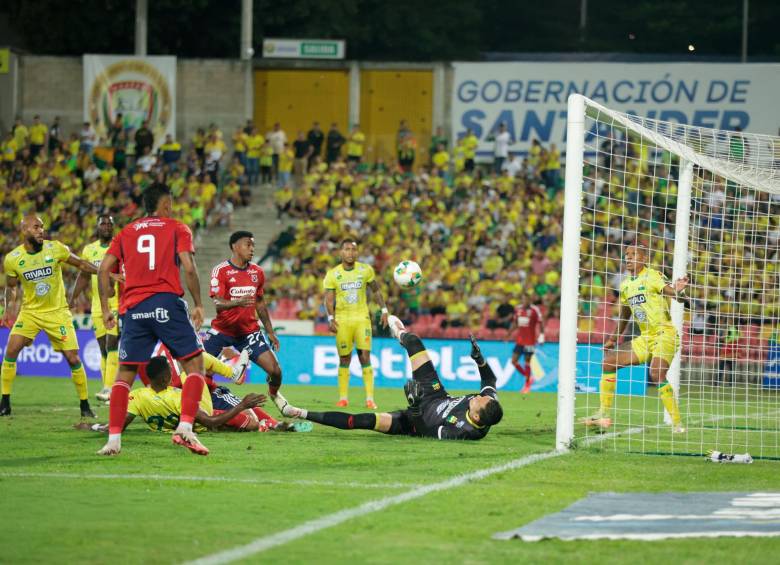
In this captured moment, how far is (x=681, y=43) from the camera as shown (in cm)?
5709

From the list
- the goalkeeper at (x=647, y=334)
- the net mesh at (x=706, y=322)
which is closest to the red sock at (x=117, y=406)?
the net mesh at (x=706, y=322)

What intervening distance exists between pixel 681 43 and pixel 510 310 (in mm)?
34115

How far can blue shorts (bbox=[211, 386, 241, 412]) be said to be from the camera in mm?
13227

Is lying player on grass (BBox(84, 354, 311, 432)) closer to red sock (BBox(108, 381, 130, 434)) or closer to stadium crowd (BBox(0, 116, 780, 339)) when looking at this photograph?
red sock (BBox(108, 381, 130, 434))

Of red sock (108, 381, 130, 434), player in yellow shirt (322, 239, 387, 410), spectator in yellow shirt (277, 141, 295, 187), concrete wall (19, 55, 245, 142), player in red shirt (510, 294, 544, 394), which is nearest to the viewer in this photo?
red sock (108, 381, 130, 434)

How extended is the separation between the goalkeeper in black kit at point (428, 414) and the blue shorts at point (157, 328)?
2.31 m

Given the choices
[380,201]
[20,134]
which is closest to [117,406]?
[380,201]

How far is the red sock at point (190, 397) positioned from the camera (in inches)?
419

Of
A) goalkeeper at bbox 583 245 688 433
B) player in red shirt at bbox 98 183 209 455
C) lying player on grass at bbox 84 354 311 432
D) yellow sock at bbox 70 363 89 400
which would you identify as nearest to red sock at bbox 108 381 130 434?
player in red shirt at bbox 98 183 209 455

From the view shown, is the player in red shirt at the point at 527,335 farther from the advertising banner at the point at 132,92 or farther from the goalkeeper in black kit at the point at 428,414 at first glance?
the advertising banner at the point at 132,92

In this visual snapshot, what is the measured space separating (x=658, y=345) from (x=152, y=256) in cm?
613

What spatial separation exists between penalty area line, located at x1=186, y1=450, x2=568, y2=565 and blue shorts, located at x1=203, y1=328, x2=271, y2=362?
4.50m

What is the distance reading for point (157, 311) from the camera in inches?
415

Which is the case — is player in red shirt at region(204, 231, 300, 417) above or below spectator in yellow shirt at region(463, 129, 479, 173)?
below
